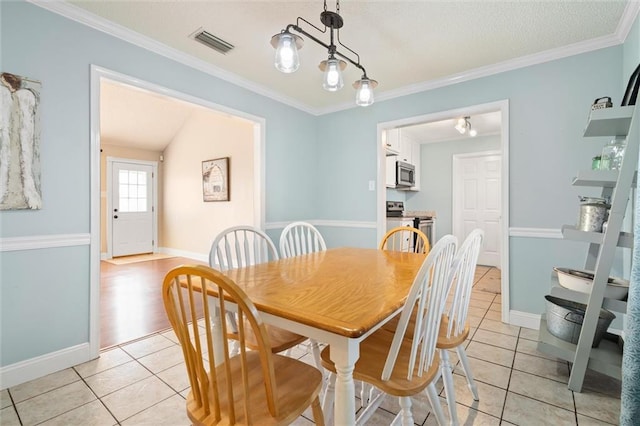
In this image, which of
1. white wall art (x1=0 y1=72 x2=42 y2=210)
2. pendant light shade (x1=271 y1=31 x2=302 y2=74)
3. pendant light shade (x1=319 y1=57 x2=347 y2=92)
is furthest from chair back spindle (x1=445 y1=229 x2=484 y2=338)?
white wall art (x1=0 y1=72 x2=42 y2=210)

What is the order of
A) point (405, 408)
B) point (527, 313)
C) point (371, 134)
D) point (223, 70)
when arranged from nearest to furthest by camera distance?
1. point (405, 408)
2. point (527, 313)
3. point (223, 70)
4. point (371, 134)

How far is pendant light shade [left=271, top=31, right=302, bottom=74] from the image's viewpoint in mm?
1494

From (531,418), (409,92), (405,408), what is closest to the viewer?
(405,408)

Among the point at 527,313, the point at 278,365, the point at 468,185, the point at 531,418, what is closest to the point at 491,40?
the point at 527,313

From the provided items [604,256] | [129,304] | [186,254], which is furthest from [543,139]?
[186,254]

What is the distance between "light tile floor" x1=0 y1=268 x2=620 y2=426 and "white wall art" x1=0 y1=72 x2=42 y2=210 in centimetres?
109

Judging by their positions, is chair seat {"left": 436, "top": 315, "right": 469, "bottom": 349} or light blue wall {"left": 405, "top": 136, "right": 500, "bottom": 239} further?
light blue wall {"left": 405, "top": 136, "right": 500, "bottom": 239}

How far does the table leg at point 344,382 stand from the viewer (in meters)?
0.91

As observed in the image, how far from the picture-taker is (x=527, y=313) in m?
2.58

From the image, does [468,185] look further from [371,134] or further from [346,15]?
[346,15]

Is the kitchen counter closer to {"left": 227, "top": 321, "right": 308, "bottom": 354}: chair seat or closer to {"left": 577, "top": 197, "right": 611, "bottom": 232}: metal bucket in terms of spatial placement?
{"left": 577, "top": 197, "right": 611, "bottom": 232}: metal bucket

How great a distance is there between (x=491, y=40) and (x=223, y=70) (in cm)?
230

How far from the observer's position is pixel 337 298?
1.15 metres

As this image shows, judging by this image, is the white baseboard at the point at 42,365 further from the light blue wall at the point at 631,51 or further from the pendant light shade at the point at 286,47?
the light blue wall at the point at 631,51
